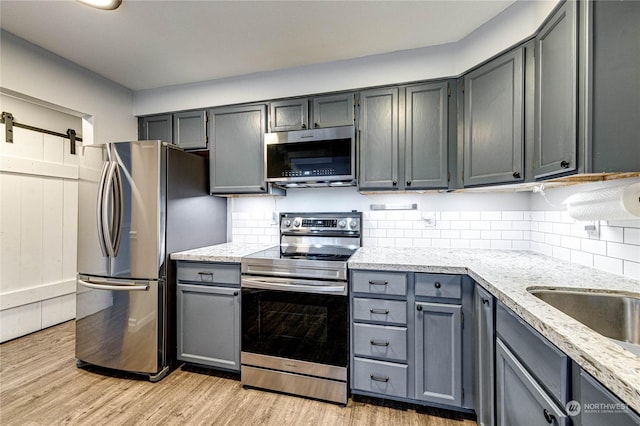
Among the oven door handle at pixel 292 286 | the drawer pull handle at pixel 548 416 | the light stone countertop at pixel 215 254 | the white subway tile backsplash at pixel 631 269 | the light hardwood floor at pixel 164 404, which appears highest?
the white subway tile backsplash at pixel 631 269

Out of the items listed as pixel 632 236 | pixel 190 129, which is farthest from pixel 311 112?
pixel 632 236

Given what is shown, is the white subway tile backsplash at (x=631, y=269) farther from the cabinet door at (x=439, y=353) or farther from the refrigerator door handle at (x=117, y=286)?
the refrigerator door handle at (x=117, y=286)

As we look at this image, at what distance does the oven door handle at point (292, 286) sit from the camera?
1.78 m

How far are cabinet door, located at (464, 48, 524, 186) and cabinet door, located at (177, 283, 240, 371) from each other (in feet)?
6.33

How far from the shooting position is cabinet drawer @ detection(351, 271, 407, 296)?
1.71m

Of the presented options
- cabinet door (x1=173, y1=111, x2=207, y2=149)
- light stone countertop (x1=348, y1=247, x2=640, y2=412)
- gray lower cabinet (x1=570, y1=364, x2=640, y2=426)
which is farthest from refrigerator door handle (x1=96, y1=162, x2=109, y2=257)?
gray lower cabinet (x1=570, y1=364, x2=640, y2=426)

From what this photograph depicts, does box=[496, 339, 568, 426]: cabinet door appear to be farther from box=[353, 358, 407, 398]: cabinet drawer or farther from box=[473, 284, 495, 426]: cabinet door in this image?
box=[353, 358, 407, 398]: cabinet drawer

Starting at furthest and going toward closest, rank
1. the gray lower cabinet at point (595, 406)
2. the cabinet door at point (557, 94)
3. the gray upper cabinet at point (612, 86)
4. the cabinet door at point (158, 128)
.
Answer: the cabinet door at point (158, 128) < the cabinet door at point (557, 94) < the gray upper cabinet at point (612, 86) < the gray lower cabinet at point (595, 406)

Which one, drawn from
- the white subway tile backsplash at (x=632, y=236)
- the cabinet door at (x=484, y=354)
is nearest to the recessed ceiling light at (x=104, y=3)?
the cabinet door at (x=484, y=354)

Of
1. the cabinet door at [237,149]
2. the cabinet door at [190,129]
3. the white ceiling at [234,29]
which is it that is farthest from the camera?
the cabinet door at [190,129]

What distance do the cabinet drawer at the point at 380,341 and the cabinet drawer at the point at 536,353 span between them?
621 millimetres

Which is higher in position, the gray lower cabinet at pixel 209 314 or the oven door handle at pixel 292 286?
the oven door handle at pixel 292 286

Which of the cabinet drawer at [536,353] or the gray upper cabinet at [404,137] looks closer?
the cabinet drawer at [536,353]

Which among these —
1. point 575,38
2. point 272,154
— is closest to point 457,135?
point 575,38
